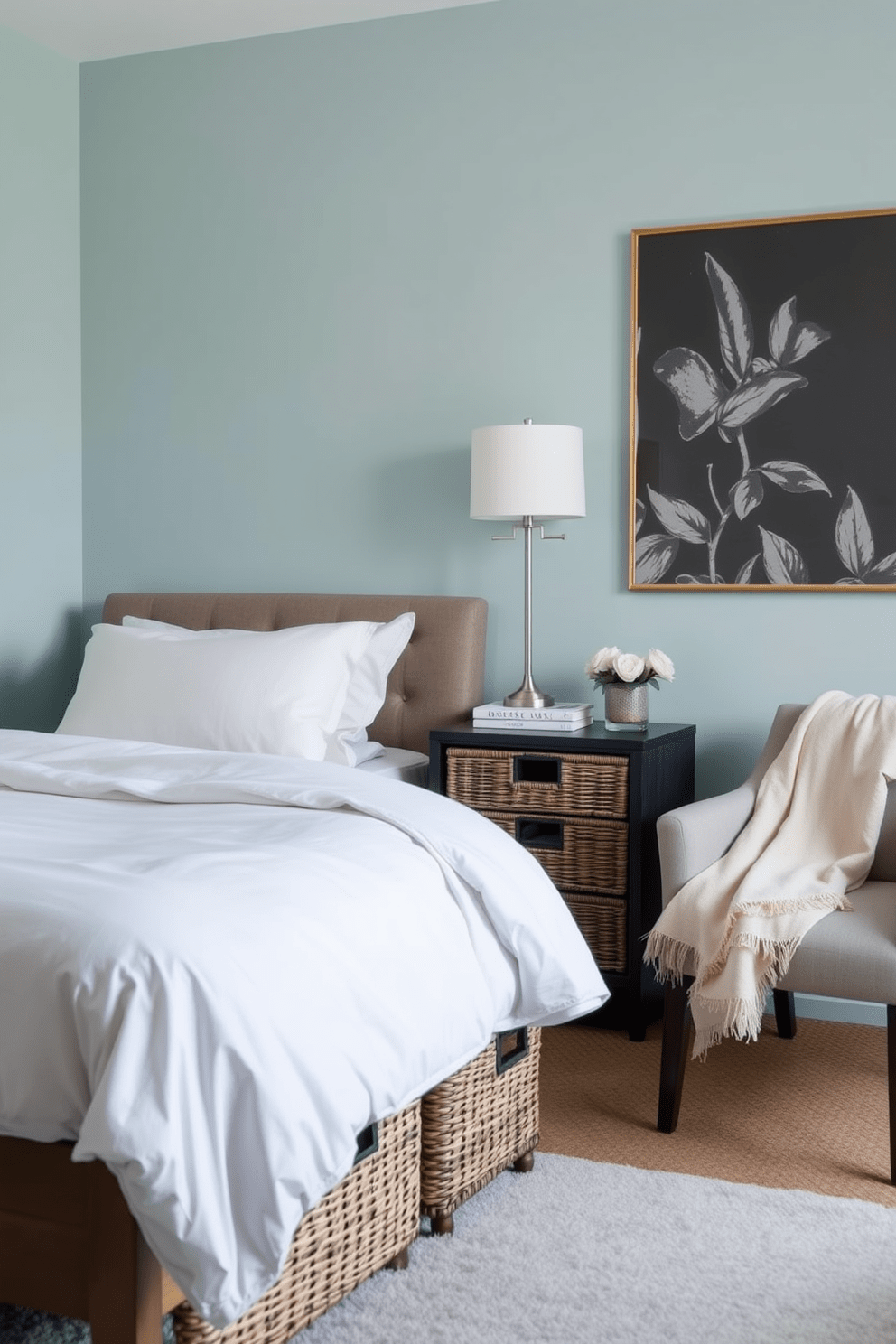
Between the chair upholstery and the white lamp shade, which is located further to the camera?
the white lamp shade

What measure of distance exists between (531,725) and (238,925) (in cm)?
174

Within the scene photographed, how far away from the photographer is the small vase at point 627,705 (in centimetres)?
343

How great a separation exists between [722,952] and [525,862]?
50 cm

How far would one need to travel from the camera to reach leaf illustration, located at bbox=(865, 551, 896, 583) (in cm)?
344

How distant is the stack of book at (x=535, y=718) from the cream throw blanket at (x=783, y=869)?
526mm

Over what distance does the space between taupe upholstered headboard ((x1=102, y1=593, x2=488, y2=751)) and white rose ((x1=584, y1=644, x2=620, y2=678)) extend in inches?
15.3

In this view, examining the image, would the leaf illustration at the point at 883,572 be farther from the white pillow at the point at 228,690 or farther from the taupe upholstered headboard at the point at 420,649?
the white pillow at the point at 228,690

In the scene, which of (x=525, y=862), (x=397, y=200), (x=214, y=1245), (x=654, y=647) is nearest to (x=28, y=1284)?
(x=214, y=1245)

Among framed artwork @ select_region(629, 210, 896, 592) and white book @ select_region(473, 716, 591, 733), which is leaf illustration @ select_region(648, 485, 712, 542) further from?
white book @ select_region(473, 716, 591, 733)

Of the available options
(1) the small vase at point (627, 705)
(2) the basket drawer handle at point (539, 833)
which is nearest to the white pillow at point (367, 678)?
(2) the basket drawer handle at point (539, 833)

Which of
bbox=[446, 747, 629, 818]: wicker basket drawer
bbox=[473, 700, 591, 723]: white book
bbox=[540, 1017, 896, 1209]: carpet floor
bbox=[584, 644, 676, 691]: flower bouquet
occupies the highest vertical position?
bbox=[584, 644, 676, 691]: flower bouquet

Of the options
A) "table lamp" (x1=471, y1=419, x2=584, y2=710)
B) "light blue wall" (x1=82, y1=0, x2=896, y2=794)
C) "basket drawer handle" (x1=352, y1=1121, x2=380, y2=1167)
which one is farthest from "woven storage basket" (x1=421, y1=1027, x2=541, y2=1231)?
"light blue wall" (x1=82, y1=0, x2=896, y2=794)

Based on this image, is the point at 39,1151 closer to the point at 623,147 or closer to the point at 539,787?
the point at 539,787

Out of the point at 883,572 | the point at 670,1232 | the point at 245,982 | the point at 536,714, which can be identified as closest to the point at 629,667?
the point at 536,714
